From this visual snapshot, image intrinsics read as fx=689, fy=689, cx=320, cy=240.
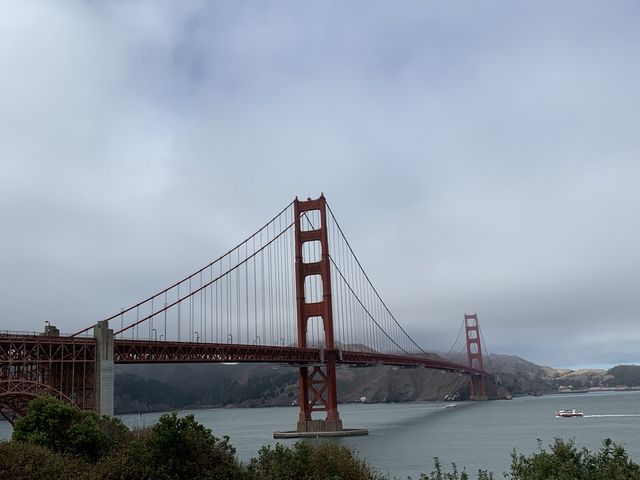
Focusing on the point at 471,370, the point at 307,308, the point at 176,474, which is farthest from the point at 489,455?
the point at 471,370

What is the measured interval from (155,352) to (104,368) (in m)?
6.96

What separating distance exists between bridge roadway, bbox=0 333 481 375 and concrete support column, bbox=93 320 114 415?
19.6 inches

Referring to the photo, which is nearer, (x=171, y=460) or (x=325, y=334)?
(x=171, y=460)

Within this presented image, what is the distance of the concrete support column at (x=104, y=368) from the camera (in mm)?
42250

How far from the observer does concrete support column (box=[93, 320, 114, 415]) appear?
4225cm

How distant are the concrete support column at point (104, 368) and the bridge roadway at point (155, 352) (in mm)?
499

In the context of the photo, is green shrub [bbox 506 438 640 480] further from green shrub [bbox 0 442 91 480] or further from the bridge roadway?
the bridge roadway

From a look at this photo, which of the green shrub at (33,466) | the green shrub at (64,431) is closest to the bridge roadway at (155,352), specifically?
the green shrub at (64,431)

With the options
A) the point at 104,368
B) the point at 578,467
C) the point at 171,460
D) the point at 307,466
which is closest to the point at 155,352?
the point at 104,368

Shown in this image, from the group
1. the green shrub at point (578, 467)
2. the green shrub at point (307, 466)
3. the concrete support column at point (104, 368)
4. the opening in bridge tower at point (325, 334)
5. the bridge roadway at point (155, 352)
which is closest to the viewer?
the green shrub at point (578, 467)

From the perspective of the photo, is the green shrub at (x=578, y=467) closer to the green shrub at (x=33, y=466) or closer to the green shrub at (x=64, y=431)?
the green shrub at (x=33, y=466)

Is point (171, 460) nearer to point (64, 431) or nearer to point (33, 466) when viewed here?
point (33, 466)

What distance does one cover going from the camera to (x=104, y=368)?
4303cm

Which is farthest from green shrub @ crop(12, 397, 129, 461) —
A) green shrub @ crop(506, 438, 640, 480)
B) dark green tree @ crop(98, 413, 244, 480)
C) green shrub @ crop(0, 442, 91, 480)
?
green shrub @ crop(506, 438, 640, 480)
